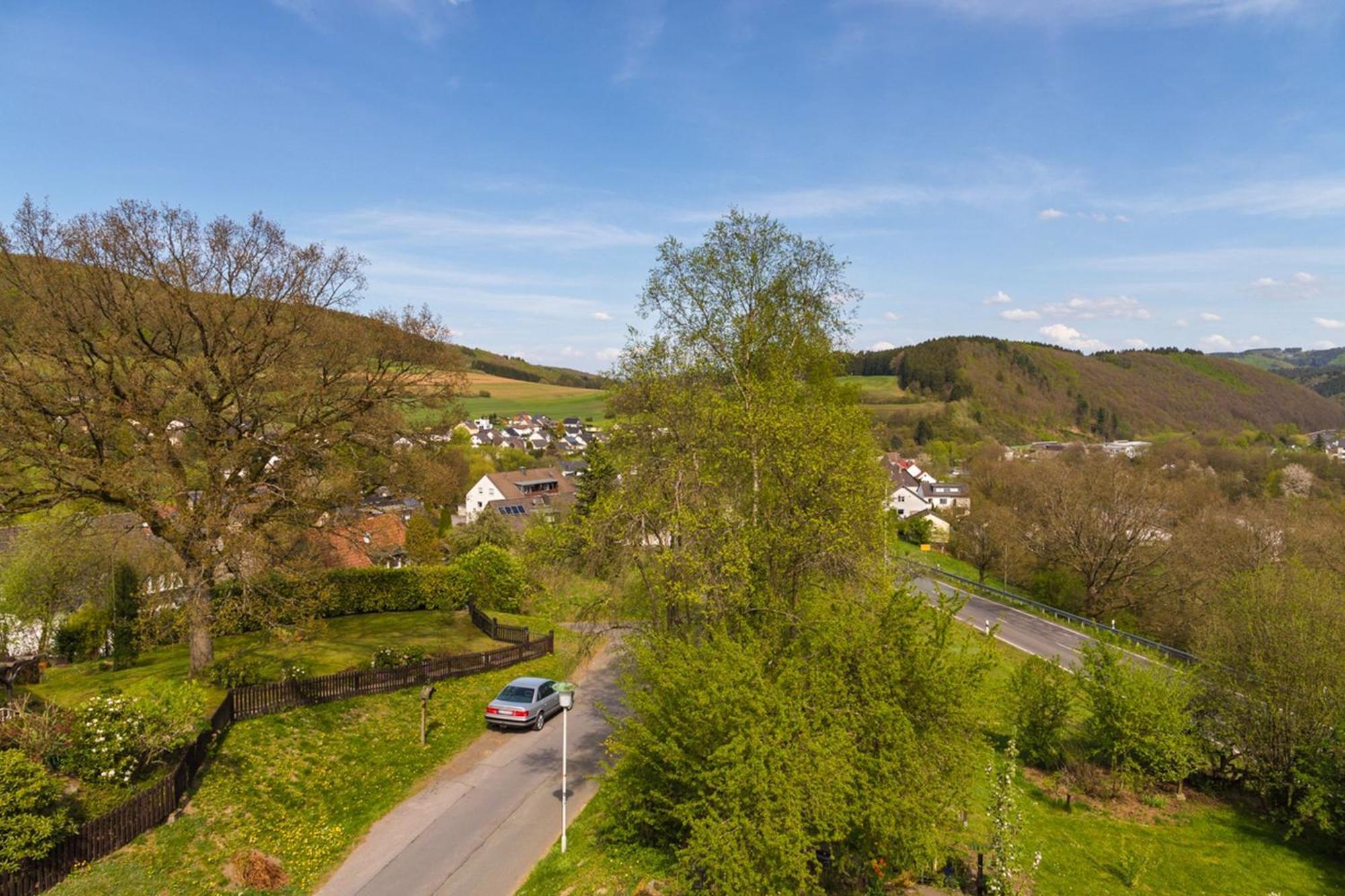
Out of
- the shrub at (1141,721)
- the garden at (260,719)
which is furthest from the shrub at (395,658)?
the shrub at (1141,721)

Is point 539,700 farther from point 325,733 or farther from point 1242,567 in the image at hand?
point 1242,567

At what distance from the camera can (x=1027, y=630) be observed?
134 feet

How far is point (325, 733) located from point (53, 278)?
539 inches

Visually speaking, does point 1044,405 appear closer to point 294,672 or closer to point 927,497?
point 927,497

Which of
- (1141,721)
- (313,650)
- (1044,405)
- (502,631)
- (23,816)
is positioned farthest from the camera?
(1044,405)

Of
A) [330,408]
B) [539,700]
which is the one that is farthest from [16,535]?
[539,700]

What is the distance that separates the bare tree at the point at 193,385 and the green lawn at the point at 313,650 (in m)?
3.38

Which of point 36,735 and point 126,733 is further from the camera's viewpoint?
point 126,733

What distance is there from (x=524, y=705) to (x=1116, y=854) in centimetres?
1562

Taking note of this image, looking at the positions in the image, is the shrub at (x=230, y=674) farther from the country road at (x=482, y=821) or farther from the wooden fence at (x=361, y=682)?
the country road at (x=482, y=821)

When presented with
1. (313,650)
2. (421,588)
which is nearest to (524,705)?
(313,650)

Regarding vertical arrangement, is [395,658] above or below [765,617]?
below

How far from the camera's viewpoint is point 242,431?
19750 mm

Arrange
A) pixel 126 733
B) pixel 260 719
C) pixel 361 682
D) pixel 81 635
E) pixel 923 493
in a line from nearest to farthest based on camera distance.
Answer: pixel 126 733 → pixel 260 719 → pixel 361 682 → pixel 81 635 → pixel 923 493
